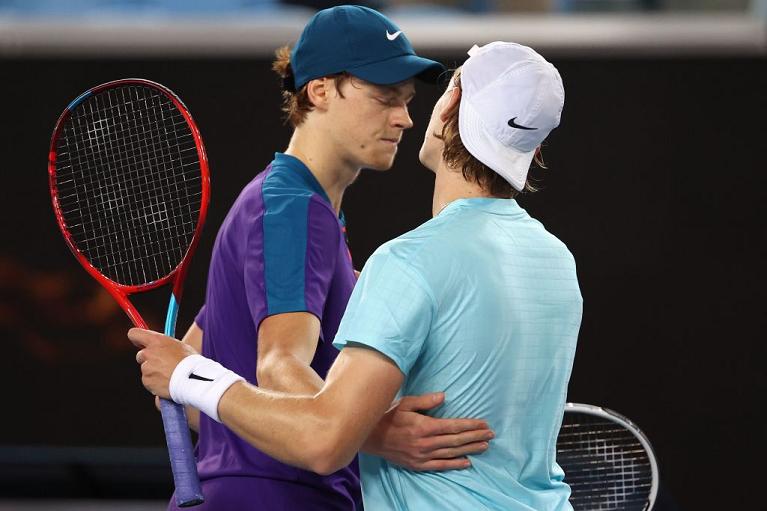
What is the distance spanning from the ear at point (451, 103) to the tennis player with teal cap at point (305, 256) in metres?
0.38

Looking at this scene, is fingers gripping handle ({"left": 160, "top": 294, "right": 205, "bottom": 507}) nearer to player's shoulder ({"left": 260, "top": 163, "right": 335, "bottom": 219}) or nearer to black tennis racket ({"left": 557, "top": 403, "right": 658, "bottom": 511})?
player's shoulder ({"left": 260, "top": 163, "right": 335, "bottom": 219})

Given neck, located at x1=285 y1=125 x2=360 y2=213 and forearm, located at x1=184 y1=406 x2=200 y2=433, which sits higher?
neck, located at x1=285 y1=125 x2=360 y2=213

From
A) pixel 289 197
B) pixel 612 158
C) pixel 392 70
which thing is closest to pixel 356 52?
pixel 392 70

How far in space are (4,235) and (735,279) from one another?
248 centimetres

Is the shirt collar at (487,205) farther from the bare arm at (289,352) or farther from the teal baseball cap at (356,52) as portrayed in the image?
the teal baseball cap at (356,52)

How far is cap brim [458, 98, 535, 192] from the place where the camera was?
156 cm

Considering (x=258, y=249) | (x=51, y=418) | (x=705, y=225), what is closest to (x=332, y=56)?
(x=258, y=249)

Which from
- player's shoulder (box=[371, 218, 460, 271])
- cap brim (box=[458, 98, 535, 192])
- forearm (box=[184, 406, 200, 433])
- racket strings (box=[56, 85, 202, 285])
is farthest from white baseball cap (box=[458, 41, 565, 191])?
racket strings (box=[56, 85, 202, 285])

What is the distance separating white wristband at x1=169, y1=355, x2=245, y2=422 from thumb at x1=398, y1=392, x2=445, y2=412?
25cm

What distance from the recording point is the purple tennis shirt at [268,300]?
6.08ft

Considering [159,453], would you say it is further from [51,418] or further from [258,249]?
[258,249]

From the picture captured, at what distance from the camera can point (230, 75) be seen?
3.88 m

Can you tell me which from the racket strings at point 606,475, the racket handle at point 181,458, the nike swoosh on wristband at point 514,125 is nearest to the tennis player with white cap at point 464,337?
the nike swoosh on wristband at point 514,125

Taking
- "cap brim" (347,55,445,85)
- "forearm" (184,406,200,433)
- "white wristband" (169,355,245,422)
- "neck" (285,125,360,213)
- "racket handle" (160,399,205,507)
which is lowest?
"forearm" (184,406,200,433)
